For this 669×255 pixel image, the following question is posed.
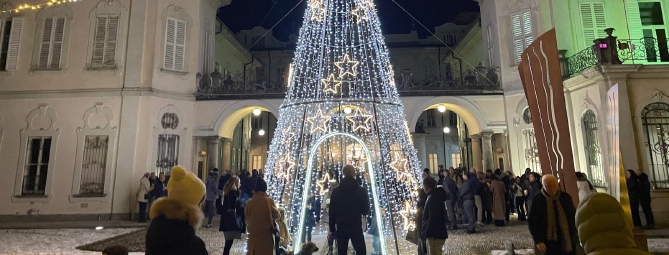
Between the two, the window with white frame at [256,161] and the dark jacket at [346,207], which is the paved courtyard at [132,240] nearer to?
the dark jacket at [346,207]

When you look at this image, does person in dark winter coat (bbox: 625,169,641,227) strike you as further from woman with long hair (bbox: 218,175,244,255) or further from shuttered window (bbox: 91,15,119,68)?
shuttered window (bbox: 91,15,119,68)

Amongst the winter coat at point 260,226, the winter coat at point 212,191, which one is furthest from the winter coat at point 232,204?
the winter coat at point 212,191

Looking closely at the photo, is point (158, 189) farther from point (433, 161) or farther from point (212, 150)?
point (433, 161)

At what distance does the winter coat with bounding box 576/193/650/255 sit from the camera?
115 inches

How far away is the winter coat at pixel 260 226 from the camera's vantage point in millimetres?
5223

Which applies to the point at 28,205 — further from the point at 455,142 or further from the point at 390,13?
the point at 455,142

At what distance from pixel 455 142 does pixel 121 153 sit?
76.9 feet

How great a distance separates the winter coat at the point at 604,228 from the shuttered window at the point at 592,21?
1318 cm

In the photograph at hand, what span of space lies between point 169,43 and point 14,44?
591 centimetres

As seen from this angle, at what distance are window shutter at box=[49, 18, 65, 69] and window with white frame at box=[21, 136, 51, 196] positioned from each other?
291 cm

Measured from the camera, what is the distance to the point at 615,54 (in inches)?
443

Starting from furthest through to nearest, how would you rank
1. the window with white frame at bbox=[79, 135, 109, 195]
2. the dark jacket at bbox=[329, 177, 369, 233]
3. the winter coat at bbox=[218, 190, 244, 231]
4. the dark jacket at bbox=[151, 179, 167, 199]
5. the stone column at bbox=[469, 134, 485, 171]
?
the stone column at bbox=[469, 134, 485, 171], the window with white frame at bbox=[79, 135, 109, 195], the dark jacket at bbox=[151, 179, 167, 199], the winter coat at bbox=[218, 190, 244, 231], the dark jacket at bbox=[329, 177, 369, 233]

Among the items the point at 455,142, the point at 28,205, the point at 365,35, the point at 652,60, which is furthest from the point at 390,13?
the point at 28,205

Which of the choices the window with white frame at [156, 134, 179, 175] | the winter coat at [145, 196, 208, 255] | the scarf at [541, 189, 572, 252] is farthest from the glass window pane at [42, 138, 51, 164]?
the scarf at [541, 189, 572, 252]
